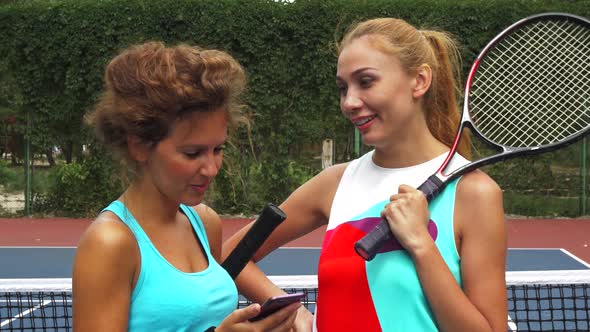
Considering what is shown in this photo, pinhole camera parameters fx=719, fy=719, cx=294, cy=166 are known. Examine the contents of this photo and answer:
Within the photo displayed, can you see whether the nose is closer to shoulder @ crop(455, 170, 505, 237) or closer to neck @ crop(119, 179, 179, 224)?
neck @ crop(119, 179, 179, 224)

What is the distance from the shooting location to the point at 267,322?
1.26 m

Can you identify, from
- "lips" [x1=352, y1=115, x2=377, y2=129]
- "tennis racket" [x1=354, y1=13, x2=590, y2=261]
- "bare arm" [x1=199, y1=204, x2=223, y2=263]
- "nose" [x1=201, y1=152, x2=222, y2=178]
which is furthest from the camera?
"tennis racket" [x1=354, y1=13, x2=590, y2=261]

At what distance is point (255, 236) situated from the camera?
57.2 inches

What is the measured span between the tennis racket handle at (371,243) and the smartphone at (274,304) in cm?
16

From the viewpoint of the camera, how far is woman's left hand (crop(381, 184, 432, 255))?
4.38ft

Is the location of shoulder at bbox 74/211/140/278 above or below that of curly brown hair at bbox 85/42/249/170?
below

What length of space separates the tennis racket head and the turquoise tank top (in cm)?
76

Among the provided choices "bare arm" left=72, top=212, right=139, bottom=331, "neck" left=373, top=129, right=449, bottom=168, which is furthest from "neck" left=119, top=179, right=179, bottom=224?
"neck" left=373, top=129, right=449, bottom=168

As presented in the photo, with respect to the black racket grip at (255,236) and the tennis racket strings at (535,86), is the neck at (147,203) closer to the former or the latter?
the black racket grip at (255,236)

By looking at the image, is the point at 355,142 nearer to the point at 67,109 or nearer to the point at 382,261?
the point at 67,109

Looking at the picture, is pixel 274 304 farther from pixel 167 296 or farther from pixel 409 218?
pixel 409 218

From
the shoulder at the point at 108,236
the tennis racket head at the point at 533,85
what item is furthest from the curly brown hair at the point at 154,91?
the tennis racket head at the point at 533,85

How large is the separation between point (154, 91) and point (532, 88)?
1095 mm

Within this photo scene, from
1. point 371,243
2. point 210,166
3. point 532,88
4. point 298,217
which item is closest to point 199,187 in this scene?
point 210,166
